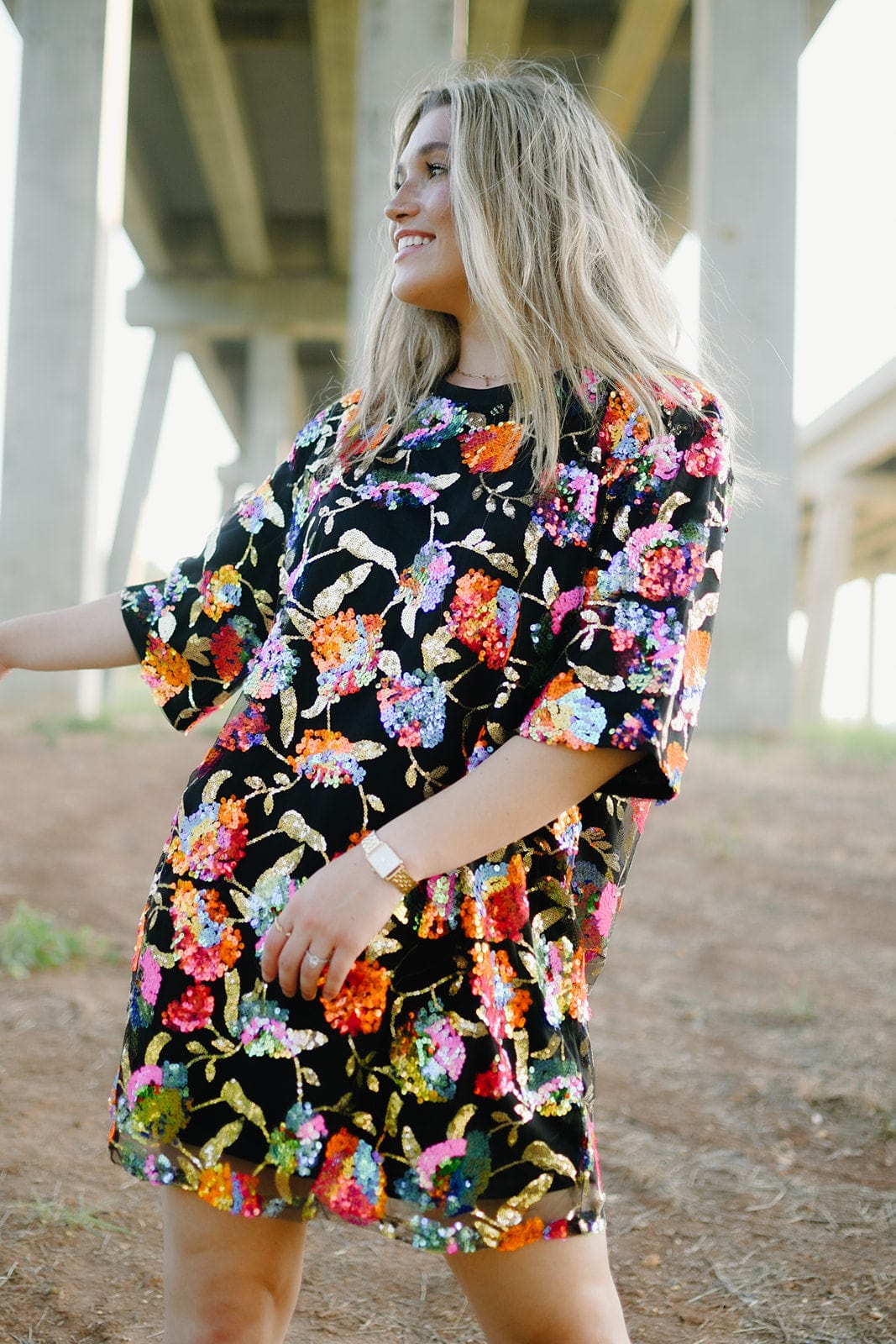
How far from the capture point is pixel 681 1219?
2.90 m

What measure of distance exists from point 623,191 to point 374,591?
2.37ft

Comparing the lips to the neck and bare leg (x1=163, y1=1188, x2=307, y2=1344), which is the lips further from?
bare leg (x1=163, y1=1188, x2=307, y2=1344)

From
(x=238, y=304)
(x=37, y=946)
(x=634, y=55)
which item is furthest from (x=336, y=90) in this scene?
(x=37, y=946)

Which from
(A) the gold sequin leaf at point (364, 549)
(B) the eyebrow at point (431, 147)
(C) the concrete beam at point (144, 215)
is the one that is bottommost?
(A) the gold sequin leaf at point (364, 549)

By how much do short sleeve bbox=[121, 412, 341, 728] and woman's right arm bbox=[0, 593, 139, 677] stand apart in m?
0.03

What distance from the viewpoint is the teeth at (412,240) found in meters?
1.82

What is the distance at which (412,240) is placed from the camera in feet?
6.00

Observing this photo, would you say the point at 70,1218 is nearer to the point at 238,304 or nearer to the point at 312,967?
the point at 312,967

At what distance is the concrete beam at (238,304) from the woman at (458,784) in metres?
22.0

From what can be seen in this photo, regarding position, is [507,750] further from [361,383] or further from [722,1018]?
[722,1018]

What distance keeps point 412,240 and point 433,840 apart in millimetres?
931

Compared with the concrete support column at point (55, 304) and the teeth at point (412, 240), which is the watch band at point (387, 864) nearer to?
the teeth at point (412, 240)

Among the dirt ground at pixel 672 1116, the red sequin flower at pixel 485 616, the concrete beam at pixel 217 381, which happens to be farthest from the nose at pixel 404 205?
the concrete beam at pixel 217 381

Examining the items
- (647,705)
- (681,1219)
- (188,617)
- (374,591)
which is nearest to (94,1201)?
(681,1219)
